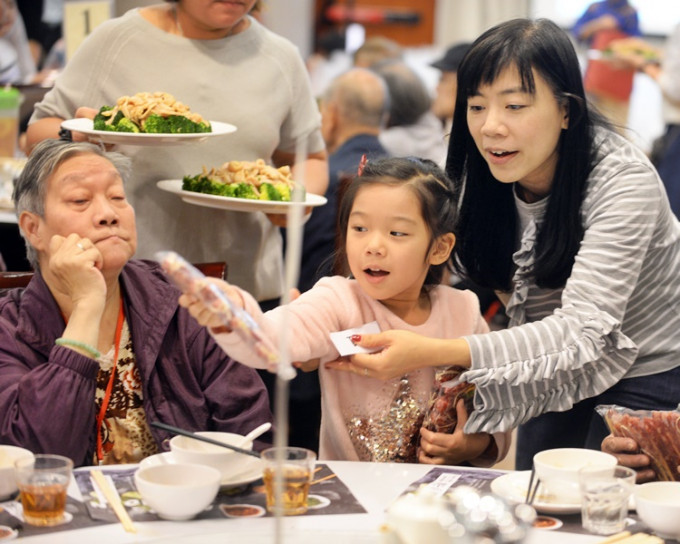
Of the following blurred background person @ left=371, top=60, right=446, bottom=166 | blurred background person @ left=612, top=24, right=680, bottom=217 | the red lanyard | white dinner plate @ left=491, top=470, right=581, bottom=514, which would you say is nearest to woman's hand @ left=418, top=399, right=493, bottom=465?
white dinner plate @ left=491, top=470, right=581, bottom=514

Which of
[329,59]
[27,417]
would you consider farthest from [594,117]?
[329,59]

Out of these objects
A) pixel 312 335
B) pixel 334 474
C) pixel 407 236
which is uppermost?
pixel 407 236

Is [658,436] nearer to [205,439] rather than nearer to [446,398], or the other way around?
[446,398]

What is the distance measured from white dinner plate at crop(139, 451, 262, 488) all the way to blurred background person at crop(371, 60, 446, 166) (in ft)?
14.0

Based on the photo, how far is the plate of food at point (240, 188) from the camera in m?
2.70

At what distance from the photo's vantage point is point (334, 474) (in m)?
1.97

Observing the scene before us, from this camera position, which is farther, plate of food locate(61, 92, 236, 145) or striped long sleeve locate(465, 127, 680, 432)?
plate of food locate(61, 92, 236, 145)

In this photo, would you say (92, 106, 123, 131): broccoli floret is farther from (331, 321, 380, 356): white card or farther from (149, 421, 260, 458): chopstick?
(149, 421, 260, 458): chopstick

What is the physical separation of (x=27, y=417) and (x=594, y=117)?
1.41m

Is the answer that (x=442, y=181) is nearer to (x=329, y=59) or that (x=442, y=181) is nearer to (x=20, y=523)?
(x=20, y=523)

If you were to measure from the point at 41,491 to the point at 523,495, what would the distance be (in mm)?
818

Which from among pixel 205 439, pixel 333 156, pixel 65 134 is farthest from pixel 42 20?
pixel 205 439

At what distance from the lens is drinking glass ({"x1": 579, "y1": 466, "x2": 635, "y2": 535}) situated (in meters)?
1.74

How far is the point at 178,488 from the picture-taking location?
170 cm
